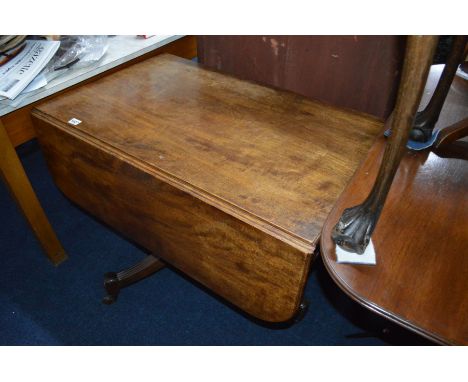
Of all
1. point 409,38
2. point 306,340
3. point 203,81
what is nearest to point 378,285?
point 409,38

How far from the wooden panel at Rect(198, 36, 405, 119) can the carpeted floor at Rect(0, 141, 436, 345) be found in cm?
62

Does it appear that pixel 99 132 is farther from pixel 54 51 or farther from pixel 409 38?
pixel 409 38

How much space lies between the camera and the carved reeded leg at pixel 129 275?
1.23 metres

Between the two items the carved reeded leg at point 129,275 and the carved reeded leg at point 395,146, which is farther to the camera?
the carved reeded leg at point 129,275

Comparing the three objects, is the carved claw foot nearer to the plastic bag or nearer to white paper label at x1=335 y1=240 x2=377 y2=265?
white paper label at x1=335 y1=240 x2=377 y2=265

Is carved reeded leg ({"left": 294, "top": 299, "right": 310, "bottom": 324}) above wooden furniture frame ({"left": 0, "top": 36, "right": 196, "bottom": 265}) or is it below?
below

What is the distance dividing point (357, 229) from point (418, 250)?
11 centimetres

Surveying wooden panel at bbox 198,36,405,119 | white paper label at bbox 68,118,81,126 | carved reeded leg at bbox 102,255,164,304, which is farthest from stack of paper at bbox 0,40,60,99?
carved reeded leg at bbox 102,255,164,304

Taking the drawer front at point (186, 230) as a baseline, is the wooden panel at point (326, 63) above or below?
above

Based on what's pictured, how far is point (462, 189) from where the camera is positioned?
69 cm

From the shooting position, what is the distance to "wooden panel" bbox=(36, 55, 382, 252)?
73 cm

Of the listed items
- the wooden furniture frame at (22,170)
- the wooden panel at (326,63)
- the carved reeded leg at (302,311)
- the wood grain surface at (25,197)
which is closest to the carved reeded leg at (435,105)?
the wooden panel at (326,63)

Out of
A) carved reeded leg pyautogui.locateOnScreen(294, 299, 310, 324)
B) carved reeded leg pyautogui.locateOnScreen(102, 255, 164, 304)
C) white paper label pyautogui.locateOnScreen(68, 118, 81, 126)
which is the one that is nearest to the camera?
white paper label pyautogui.locateOnScreen(68, 118, 81, 126)

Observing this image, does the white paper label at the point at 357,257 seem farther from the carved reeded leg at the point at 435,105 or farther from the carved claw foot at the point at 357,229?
the carved reeded leg at the point at 435,105
